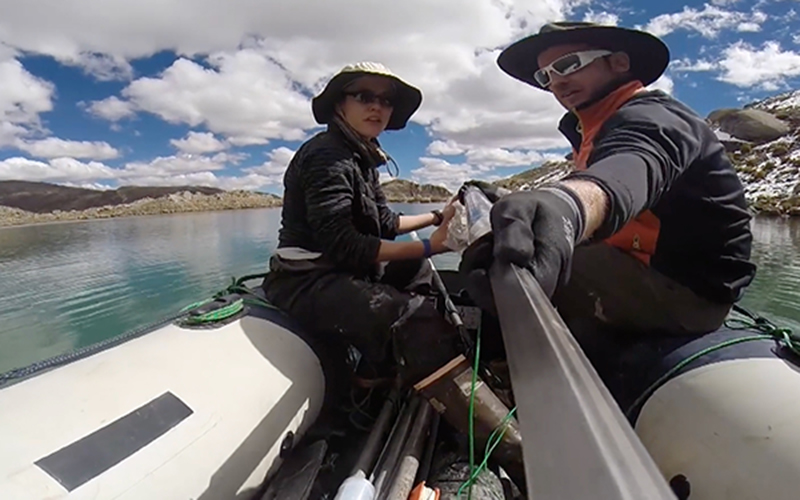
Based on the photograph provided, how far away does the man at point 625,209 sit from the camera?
1.11 m

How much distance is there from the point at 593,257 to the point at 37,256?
1908 centimetres

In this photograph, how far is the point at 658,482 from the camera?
0.45m

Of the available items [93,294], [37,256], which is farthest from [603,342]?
[37,256]

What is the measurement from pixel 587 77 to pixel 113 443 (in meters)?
2.55

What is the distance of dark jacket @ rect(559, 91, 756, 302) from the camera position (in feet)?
4.68

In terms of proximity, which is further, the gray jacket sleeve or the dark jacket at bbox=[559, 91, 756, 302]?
the dark jacket at bbox=[559, 91, 756, 302]

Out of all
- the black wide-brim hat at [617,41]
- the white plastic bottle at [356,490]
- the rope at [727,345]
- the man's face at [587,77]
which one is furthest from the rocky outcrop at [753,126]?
the white plastic bottle at [356,490]

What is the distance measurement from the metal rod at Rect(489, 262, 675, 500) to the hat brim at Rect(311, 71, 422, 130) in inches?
91.9

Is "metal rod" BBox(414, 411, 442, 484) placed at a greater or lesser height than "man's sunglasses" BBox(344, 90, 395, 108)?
lesser

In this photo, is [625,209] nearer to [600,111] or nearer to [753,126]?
[600,111]

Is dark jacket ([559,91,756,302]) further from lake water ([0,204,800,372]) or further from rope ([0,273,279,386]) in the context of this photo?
lake water ([0,204,800,372])

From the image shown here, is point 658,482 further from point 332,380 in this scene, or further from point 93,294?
point 93,294

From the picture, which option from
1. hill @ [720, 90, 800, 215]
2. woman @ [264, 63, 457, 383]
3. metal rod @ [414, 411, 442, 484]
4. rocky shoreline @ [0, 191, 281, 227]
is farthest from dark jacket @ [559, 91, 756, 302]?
rocky shoreline @ [0, 191, 281, 227]

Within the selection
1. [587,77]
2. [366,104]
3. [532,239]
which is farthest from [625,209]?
[366,104]
